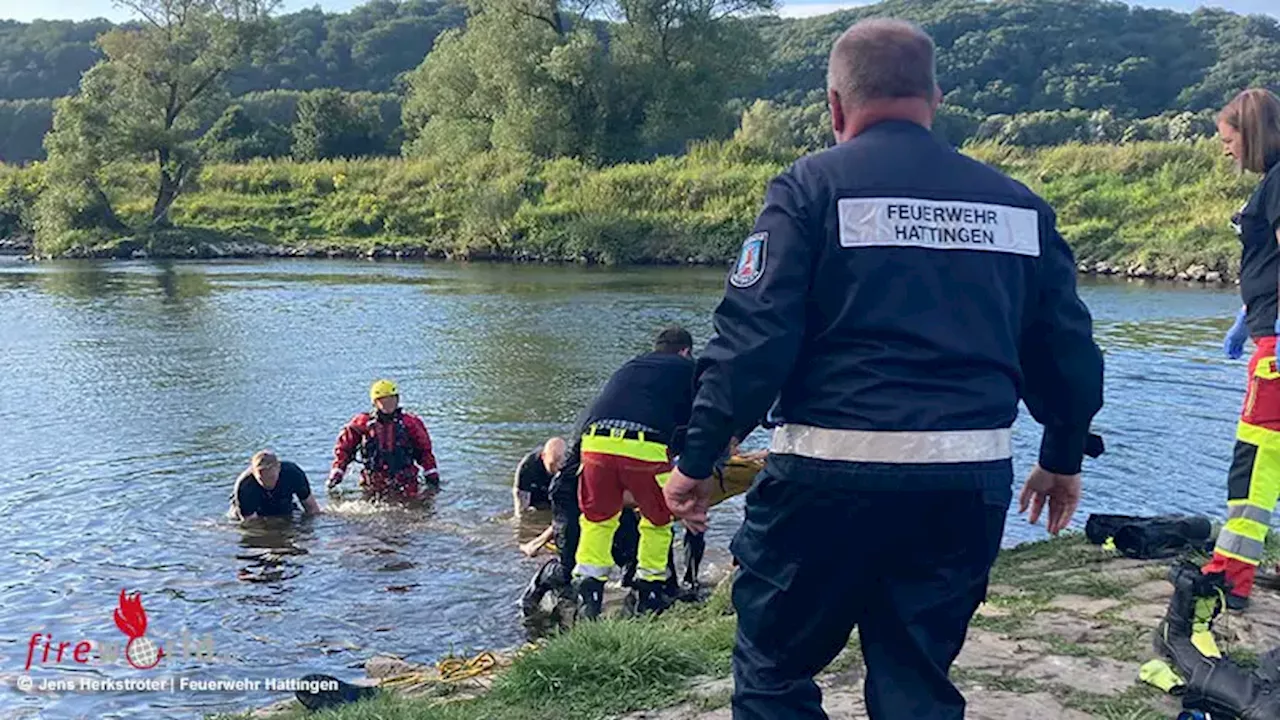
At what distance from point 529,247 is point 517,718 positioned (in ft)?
113

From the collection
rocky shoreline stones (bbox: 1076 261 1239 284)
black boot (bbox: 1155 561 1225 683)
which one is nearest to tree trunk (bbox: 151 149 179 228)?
rocky shoreline stones (bbox: 1076 261 1239 284)

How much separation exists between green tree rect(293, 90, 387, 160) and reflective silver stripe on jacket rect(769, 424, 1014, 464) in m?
57.5

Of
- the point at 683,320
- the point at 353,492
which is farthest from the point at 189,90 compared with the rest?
the point at 353,492

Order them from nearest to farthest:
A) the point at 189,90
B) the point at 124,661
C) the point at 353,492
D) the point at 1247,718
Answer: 1. the point at 1247,718
2. the point at 124,661
3. the point at 353,492
4. the point at 189,90

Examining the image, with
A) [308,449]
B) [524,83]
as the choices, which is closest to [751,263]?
[308,449]

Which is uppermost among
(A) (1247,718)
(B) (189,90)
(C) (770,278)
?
(B) (189,90)

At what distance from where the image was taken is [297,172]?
47875 mm

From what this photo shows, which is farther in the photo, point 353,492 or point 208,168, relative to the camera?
point 208,168

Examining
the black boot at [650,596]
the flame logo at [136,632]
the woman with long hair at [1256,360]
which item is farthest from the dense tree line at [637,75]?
the flame logo at [136,632]

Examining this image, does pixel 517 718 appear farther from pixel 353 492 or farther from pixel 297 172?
pixel 297 172

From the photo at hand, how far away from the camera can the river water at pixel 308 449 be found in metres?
7.34

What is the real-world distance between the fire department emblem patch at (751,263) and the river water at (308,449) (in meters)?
4.34

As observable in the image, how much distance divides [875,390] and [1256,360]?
2.62 meters

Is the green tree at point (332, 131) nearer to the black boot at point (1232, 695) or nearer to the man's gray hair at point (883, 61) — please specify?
the black boot at point (1232, 695)
